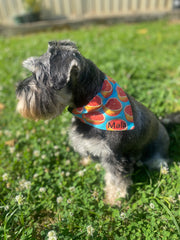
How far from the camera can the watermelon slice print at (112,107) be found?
250cm

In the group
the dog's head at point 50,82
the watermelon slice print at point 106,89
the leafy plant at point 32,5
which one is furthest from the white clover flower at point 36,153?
the leafy plant at point 32,5

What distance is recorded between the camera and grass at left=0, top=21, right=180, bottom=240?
2547 millimetres

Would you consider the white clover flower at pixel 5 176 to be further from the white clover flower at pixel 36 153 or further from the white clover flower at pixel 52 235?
the white clover flower at pixel 52 235

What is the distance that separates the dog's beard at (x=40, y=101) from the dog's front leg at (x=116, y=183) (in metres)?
1.09

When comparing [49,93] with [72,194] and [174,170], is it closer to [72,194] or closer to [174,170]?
[72,194]

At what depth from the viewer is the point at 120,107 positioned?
254 centimetres

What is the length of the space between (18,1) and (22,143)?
27.0 ft

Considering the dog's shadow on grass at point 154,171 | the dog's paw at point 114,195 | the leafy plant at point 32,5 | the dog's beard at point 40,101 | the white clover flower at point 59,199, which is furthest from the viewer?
the leafy plant at point 32,5

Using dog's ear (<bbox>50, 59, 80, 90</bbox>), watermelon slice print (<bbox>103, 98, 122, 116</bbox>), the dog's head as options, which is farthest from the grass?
dog's ear (<bbox>50, 59, 80, 90</bbox>)

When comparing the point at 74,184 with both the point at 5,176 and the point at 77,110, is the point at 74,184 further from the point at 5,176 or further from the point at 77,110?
the point at 77,110

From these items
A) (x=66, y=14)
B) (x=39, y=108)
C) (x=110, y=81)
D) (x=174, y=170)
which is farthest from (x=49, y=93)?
(x=66, y=14)

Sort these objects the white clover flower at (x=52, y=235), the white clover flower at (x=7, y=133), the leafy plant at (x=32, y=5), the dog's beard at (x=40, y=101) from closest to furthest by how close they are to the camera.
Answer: the white clover flower at (x=52, y=235) < the dog's beard at (x=40, y=101) < the white clover flower at (x=7, y=133) < the leafy plant at (x=32, y=5)

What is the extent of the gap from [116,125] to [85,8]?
861 cm

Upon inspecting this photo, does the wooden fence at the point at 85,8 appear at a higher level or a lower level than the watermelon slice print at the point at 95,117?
higher
